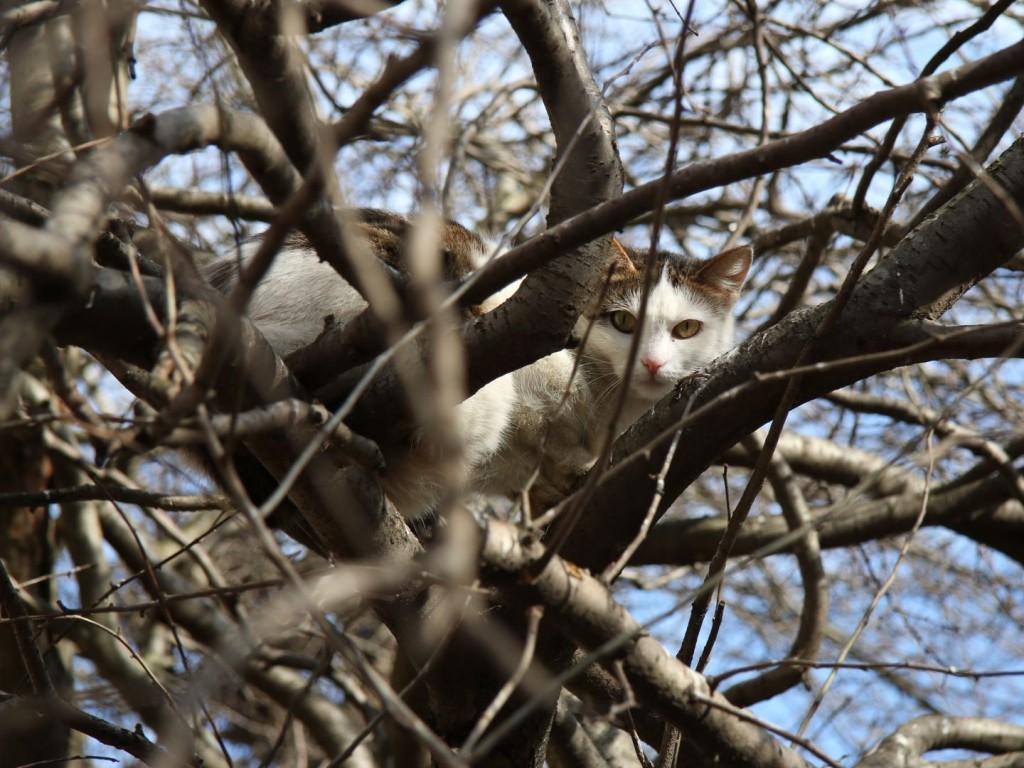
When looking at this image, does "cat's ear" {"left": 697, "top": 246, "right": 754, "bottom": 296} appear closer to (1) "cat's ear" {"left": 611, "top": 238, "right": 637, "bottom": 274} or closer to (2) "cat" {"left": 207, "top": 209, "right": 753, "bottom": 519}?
(2) "cat" {"left": 207, "top": 209, "right": 753, "bottom": 519}

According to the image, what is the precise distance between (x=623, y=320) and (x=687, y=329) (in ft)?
0.95

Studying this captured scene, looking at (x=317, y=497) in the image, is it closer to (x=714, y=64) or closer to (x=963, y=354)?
(x=963, y=354)

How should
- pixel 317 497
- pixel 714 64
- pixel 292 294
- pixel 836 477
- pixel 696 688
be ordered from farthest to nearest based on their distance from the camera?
1. pixel 714 64
2. pixel 836 477
3. pixel 292 294
4. pixel 317 497
5. pixel 696 688

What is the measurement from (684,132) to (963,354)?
3.88 metres

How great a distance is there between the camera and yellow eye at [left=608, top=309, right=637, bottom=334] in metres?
4.21

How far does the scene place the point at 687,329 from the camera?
4.31m

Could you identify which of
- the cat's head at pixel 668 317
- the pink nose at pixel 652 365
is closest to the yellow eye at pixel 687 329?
the cat's head at pixel 668 317

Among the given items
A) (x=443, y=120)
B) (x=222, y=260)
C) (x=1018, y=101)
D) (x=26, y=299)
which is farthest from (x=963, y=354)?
(x=222, y=260)

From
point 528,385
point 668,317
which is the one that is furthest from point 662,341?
point 528,385

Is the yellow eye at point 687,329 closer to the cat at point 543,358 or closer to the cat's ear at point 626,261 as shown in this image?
the cat at point 543,358

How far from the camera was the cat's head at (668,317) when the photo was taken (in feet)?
13.1

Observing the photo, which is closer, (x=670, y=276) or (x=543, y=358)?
(x=543, y=358)

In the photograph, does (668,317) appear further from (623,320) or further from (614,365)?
(614,365)

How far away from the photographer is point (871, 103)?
1611 mm
